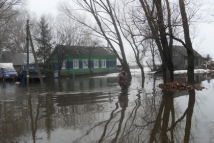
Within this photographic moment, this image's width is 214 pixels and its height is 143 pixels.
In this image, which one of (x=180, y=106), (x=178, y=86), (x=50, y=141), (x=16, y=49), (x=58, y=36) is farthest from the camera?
(x=16, y=49)

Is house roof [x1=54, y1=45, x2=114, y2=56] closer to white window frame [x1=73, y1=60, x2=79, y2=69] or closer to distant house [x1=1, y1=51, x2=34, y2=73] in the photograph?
white window frame [x1=73, y1=60, x2=79, y2=69]

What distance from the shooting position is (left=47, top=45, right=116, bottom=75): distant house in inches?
1786

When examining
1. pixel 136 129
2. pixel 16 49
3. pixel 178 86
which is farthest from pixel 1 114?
pixel 16 49

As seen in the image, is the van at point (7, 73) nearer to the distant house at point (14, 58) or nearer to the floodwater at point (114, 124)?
the distant house at point (14, 58)

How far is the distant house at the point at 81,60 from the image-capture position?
45.4m

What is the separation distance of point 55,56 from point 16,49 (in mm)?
15549

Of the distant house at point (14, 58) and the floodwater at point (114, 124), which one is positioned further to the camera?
the distant house at point (14, 58)

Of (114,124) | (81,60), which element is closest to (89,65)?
(81,60)

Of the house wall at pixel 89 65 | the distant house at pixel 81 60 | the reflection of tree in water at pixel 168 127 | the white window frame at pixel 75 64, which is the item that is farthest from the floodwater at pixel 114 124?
the white window frame at pixel 75 64

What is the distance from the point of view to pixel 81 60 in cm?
5178

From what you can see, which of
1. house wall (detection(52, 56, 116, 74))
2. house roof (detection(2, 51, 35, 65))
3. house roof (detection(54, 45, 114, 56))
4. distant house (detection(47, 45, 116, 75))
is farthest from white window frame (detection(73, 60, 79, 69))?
house roof (detection(2, 51, 35, 65))

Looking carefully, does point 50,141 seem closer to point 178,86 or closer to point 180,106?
point 180,106

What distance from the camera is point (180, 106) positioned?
32.5 feet

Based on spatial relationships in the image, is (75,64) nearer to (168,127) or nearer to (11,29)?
(11,29)
